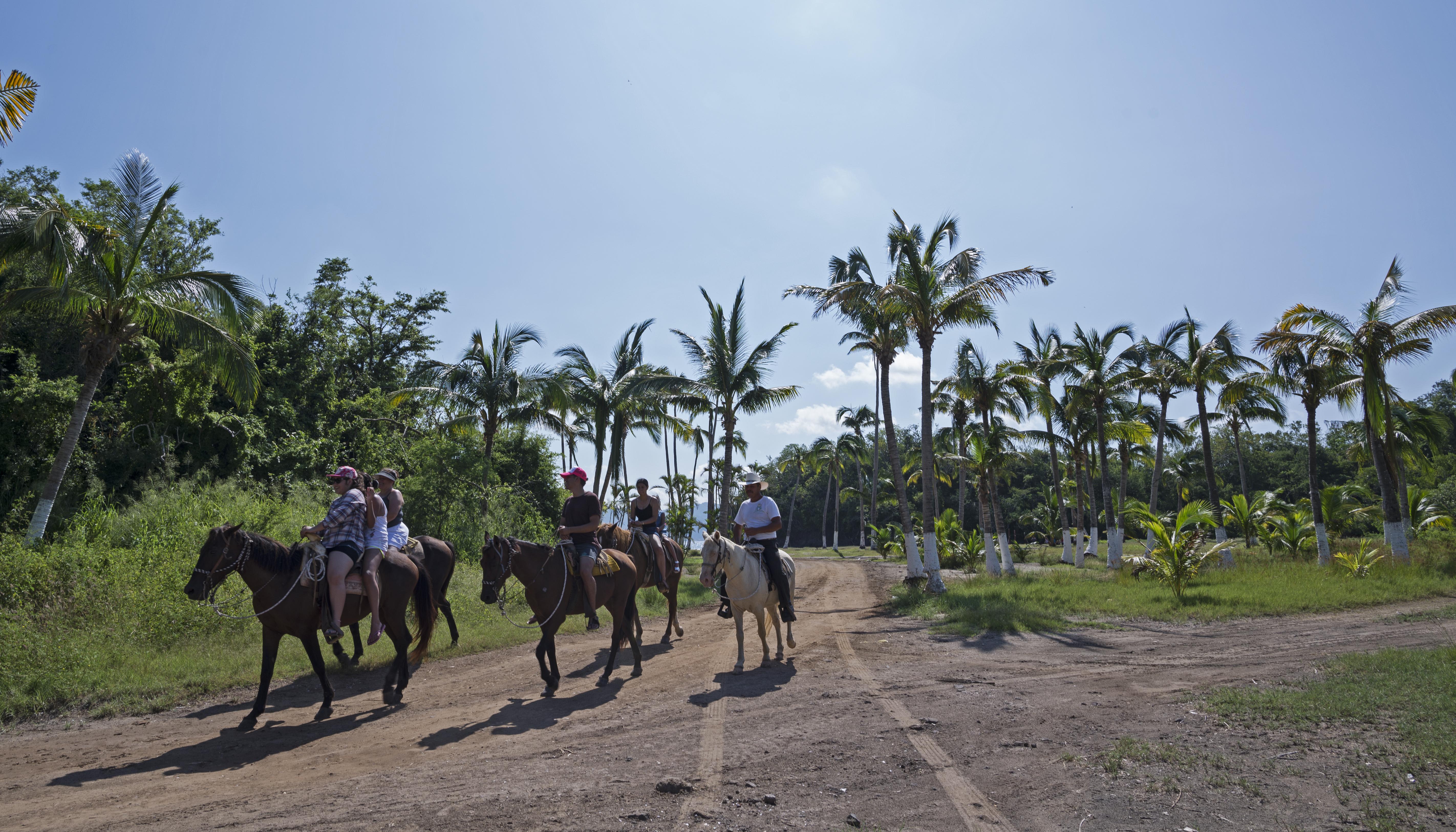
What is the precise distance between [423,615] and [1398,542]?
80.2 feet

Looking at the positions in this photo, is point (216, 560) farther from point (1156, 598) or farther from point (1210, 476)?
point (1210, 476)

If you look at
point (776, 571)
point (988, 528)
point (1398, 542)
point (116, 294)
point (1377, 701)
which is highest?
point (116, 294)

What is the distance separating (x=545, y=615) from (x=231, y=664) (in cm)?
437

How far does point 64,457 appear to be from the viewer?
1239 centimetres

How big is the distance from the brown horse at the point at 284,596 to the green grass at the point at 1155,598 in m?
8.96

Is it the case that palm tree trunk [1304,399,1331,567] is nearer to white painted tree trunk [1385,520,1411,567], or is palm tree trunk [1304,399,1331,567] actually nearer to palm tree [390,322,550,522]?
white painted tree trunk [1385,520,1411,567]

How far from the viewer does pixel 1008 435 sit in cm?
2506

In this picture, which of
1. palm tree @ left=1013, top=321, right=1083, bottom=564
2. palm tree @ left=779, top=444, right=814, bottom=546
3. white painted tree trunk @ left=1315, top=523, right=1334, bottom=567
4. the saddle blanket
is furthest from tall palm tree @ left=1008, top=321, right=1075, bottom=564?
palm tree @ left=779, top=444, right=814, bottom=546

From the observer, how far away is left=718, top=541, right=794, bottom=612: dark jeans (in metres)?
9.93

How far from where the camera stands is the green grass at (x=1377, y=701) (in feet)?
18.0

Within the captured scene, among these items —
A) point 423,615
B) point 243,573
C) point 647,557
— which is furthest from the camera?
point 647,557

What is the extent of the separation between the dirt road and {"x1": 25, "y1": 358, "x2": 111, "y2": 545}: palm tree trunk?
6957mm

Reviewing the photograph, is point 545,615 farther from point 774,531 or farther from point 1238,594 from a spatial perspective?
point 1238,594

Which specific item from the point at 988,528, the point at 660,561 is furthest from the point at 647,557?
the point at 988,528
